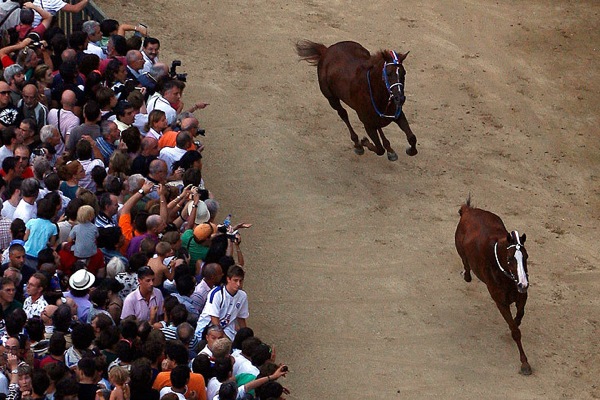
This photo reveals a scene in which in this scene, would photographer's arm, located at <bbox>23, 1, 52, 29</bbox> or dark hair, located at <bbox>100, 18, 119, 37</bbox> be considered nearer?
photographer's arm, located at <bbox>23, 1, 52, 29</bbox>

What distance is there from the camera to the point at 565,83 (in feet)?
62.0

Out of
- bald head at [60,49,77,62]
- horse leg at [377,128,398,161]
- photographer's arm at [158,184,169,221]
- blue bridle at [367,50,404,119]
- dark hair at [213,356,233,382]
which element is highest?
bald head at [60,49,77,62]

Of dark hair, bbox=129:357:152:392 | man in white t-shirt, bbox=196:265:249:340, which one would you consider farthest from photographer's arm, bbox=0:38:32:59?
dark hair, bbox=129:357:152:392

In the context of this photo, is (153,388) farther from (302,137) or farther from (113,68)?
(302,137)

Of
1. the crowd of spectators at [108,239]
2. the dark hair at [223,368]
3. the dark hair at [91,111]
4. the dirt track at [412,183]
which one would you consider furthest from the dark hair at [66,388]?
the dark hair at [91,111]

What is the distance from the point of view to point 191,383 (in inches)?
396

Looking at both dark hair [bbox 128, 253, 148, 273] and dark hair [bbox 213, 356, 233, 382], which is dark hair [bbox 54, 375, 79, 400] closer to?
dark hair [bbox 213, 356, 233, 382]

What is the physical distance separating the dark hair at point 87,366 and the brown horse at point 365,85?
23.3ft

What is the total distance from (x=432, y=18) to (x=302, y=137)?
420 cm

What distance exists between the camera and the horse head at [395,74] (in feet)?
50.9

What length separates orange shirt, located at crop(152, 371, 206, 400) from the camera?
396 inches

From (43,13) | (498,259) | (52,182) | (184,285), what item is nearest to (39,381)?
(184,285)

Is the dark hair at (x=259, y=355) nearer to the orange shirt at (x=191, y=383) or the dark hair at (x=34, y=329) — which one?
the orange shirt at (x=191, y=383)

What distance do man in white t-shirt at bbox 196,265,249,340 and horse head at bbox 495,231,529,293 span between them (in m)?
3.11
